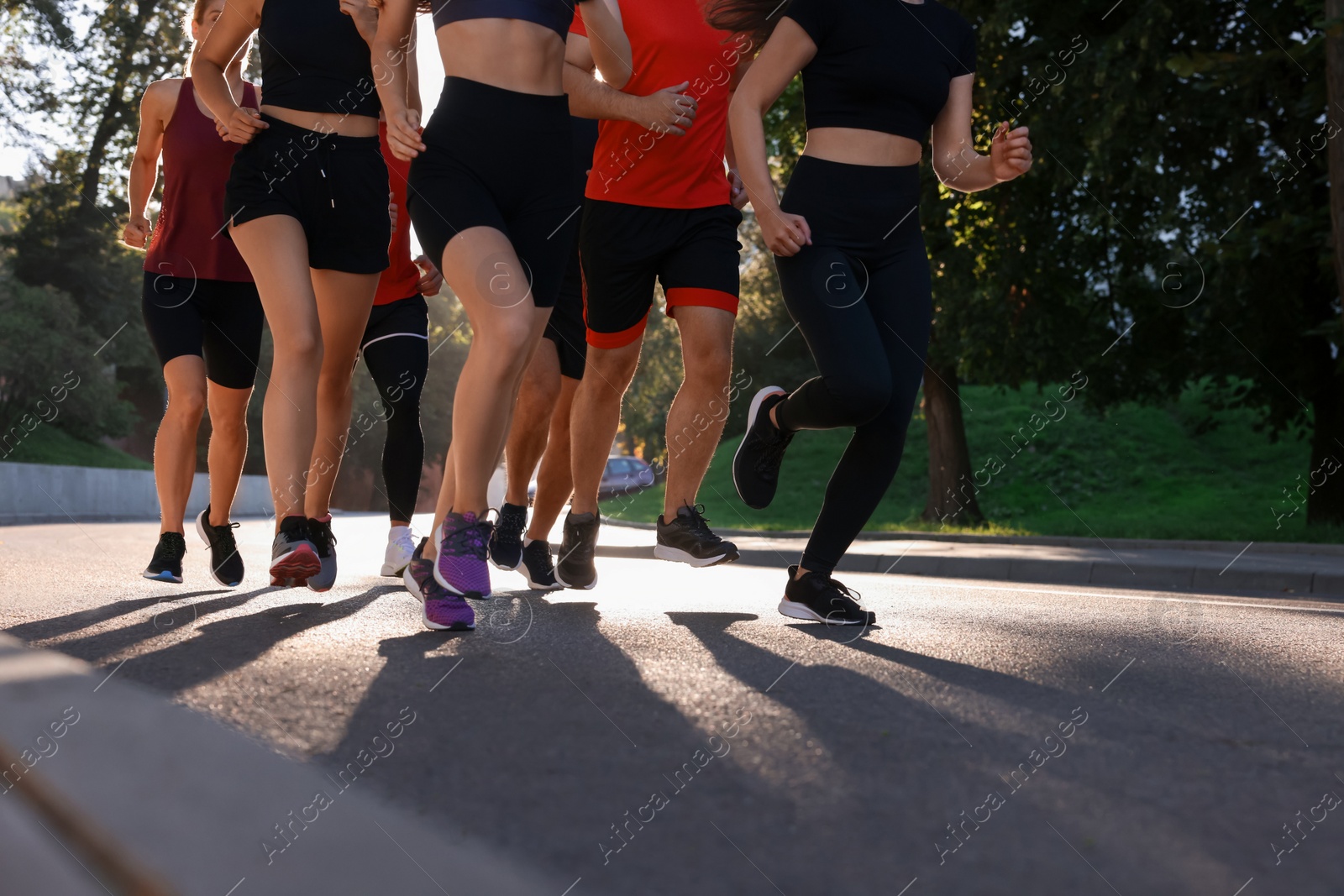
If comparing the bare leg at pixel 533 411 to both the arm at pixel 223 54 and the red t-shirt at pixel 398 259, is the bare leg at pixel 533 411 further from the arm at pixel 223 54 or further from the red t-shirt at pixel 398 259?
the arm at pixel 223 54

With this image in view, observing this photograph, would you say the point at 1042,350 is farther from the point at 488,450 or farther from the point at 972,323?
the point at 488,450

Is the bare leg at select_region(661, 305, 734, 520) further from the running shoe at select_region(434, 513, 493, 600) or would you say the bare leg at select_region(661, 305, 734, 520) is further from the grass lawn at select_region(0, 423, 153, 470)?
the grass lawn at select_region(0, 423, 153, 470)

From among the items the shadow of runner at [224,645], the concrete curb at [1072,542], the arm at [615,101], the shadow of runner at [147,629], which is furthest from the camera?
the concrete curb at [1072,542]

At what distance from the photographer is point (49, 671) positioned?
2473 mm

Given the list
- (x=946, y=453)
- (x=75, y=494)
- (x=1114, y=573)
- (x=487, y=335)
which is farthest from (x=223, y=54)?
(x=75, y=494)

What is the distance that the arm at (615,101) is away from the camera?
4.37m

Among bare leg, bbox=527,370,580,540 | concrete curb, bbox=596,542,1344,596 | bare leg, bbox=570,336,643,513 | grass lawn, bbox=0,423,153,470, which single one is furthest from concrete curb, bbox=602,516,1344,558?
grass lawn, bbox=0,423,153,470

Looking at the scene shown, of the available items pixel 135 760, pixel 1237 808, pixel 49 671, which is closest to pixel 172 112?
pixel 49 671

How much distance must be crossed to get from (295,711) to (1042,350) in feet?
52.0

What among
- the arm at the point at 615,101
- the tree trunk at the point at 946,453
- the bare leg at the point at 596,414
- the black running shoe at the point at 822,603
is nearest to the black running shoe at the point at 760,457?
the black running shoe at the point at 822,603

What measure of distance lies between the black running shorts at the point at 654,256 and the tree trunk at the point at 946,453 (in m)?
14.9

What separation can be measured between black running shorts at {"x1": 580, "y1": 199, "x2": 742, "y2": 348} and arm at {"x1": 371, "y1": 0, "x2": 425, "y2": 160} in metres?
1.11

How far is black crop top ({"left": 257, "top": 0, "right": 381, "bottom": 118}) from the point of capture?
4.59 m

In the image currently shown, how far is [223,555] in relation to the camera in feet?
17.1
